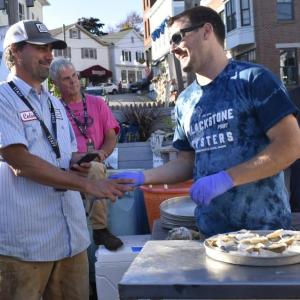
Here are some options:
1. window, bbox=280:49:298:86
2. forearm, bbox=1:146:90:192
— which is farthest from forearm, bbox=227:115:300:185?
window, bbox=280:49:298:86

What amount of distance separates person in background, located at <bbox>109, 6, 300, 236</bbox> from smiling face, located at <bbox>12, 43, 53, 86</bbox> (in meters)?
0.78

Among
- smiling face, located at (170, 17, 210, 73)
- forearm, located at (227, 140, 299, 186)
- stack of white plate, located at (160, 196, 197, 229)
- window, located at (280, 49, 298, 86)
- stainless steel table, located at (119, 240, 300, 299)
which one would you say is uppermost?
window, located at (280, 49, 298, 86)

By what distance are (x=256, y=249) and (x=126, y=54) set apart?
8051 centimetres

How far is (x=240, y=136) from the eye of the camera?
2.41m

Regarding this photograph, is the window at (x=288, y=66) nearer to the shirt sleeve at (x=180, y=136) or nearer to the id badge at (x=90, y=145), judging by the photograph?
the id badge at (x=90, y=145)

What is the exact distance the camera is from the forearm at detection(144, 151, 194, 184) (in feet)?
9.73

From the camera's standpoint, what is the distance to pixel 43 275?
302cm

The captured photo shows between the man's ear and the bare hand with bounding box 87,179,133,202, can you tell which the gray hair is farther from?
the man's ear

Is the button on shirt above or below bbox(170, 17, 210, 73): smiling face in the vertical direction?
below

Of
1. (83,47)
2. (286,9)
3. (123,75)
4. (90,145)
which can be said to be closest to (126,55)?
(123,75)

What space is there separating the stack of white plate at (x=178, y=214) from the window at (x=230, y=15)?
29761 mm

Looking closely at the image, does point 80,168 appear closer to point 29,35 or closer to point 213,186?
point 29,35

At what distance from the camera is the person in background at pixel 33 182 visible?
9.28 ft

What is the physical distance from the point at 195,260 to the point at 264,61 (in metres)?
30.1
